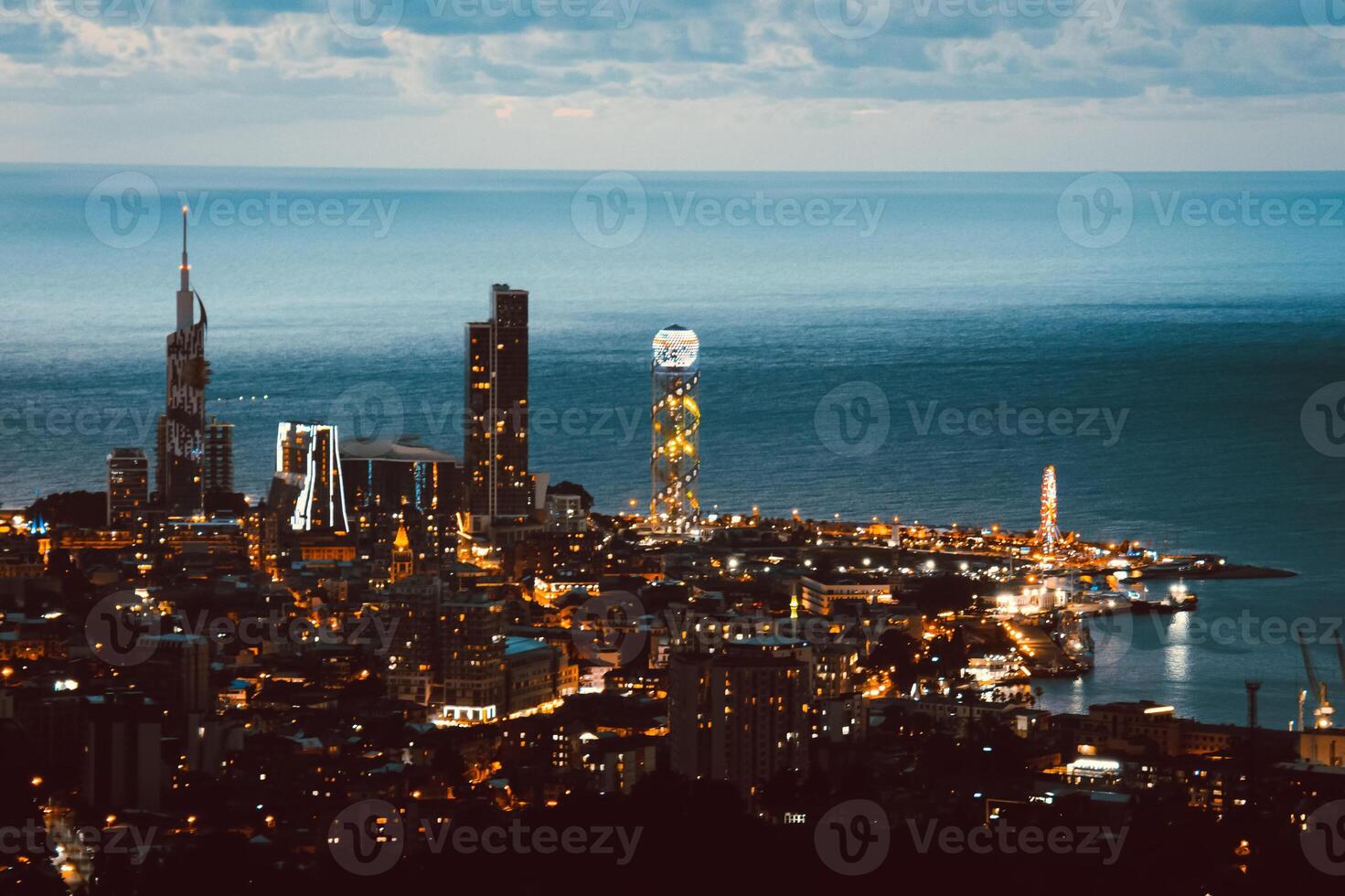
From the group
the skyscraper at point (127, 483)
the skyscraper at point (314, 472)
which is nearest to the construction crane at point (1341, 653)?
the skyscraper at point (314, 472)

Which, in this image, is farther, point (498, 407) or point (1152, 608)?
point (498, 407)

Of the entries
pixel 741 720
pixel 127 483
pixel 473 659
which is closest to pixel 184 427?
pixel 127 483

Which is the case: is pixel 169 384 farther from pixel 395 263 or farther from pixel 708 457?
pixel 395 263

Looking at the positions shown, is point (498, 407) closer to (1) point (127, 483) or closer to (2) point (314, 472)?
(2) point (314, 472)

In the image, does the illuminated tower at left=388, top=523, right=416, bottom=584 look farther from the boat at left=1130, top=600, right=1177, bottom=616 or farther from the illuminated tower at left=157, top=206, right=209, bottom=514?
the boat at left=1130, top=600, right=1177, bottom=616

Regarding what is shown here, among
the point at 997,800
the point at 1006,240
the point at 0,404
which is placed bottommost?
the point at 997,800

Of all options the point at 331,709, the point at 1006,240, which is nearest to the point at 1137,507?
the point at 331,709
